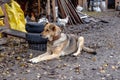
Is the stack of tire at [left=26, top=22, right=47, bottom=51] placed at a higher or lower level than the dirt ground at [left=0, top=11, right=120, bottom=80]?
higher

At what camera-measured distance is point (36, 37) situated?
7.72 m

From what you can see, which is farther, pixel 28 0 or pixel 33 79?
pixel 28 0

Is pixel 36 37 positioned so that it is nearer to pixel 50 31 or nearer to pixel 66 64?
pixel 50 31

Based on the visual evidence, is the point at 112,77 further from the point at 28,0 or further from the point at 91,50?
the point at 28,0

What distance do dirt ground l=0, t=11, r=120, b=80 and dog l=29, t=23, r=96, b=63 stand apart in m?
0.12

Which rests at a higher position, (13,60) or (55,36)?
(55,36)

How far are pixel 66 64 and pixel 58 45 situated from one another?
609mm

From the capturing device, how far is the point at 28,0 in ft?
41.8

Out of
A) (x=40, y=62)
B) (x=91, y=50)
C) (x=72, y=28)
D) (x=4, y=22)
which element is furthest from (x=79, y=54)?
(x=72, y=28)

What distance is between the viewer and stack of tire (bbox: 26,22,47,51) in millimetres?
7734

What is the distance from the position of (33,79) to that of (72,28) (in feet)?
Result: 17.6

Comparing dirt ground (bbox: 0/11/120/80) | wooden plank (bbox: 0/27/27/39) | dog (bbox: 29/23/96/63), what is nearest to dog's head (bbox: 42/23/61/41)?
dog (bbox: 29/23/96/63)

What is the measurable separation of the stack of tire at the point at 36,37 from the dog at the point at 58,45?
395 millimetres

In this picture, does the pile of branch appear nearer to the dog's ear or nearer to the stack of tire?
the stack of tire
